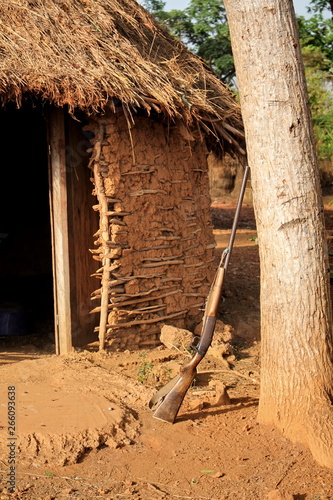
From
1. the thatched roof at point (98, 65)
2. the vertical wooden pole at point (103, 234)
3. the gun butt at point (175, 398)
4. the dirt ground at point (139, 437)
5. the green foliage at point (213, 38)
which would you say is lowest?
the dirt ground at point (139, 437)

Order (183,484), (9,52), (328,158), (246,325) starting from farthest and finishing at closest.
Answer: (328,158)
(246,325)
(9,52)
(183,484)

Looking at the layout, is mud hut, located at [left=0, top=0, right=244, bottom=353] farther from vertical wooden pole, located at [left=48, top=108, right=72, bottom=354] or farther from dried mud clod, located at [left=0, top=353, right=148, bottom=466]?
dried mud clod, located at [left=0, top=353, right=148, bottom=466]

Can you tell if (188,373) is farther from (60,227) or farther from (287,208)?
(60,227)

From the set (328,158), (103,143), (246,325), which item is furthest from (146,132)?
(328,158)

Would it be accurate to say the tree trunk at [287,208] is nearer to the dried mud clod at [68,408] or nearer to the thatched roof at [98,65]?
the dried mud clod at [68,408]

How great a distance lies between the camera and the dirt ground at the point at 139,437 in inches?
124

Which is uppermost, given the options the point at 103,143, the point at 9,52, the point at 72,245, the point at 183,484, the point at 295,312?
the point at 9,52

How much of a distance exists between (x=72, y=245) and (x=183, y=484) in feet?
9.06

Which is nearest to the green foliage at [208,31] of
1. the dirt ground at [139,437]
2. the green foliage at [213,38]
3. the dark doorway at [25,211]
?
the green foliage at [213,38]

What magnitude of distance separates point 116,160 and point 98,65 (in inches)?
33.7

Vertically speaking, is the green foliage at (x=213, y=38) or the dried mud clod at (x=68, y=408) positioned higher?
the green foliage at (x=213, y=38)

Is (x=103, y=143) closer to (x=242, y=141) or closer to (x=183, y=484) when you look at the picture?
(x=242, y=141)

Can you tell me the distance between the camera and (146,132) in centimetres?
550

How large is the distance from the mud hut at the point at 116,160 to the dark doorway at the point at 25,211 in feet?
7.78
